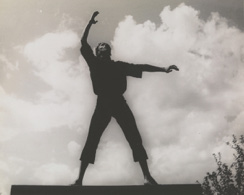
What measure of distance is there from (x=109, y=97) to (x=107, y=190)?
1982mm

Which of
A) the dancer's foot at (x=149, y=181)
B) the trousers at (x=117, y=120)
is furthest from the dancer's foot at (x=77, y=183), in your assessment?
the dancer's foot at (x=149, y=181)

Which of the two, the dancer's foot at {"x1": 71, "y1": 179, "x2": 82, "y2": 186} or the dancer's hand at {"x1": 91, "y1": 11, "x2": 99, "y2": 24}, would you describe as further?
the dancer's hand at {"x1": 91, "y1": 11, "x2": 99, "y2": 24}

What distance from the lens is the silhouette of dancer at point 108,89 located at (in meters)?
6.64

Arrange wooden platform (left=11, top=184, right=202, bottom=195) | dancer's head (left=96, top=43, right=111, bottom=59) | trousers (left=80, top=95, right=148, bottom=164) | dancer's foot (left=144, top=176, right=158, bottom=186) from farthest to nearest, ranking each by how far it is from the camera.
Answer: dancer's head (left=96, top=43, right=111, bottom=59), trousers (left=80, top=95, right=148, bottom=164), dancer's foot (left=144, top=176, right=158, bottom=186), wooden platform (left=11, top=184, right=202, bottom=195)

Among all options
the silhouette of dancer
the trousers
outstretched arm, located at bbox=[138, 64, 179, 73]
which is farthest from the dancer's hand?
the trousers

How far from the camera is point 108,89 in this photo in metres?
6.79

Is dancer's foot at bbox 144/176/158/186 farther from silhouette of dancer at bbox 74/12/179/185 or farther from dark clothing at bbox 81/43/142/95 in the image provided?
dark clothing at bbox 81/43/142/95

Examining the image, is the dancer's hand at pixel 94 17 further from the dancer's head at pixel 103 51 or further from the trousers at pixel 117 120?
the trousers at pixel 117 120

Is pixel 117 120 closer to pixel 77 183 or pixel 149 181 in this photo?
pixel 149 181

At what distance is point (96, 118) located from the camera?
677 cm

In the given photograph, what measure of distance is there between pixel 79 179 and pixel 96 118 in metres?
1.32

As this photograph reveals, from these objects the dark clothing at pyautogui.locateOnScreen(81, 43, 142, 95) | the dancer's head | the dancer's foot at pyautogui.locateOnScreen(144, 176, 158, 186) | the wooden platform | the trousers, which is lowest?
the wooden platform

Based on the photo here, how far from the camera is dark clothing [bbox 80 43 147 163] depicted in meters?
6.69

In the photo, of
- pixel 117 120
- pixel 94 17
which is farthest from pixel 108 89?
pixel 94 17
